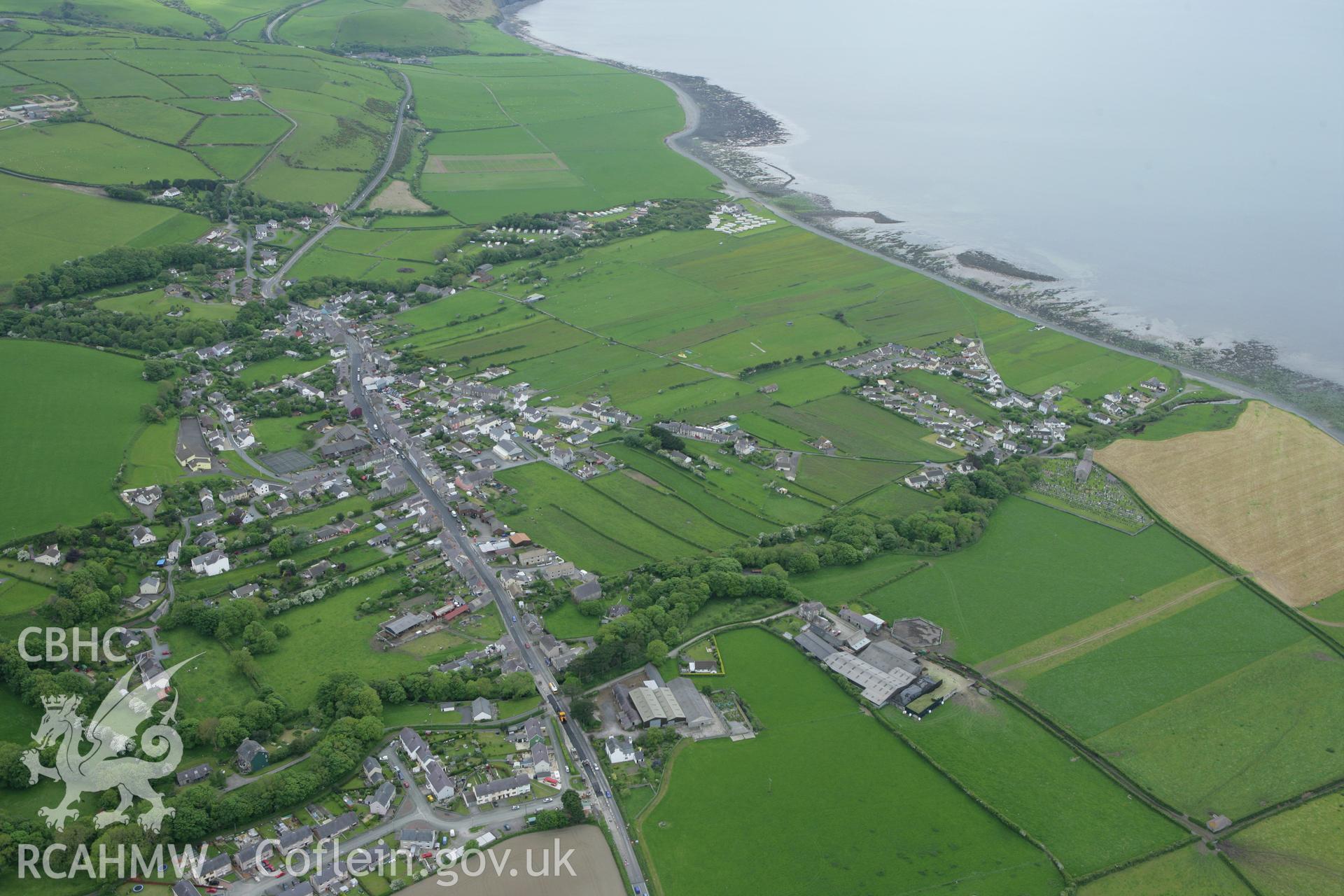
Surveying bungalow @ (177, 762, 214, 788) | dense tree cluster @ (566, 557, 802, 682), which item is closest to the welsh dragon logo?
bungalow @ (177, 762, 214, 788)

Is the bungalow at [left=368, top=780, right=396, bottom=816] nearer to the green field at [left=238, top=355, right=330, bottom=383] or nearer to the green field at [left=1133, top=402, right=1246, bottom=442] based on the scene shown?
the green field at [left=238, top=355, right=330, bottom=383]

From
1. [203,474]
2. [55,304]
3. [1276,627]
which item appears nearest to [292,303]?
[55,304]

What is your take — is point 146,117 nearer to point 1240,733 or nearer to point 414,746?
point 414,746

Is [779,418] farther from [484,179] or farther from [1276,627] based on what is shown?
[484,179]

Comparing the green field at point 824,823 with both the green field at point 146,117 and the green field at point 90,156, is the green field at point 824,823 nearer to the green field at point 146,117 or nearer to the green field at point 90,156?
the green field at point 90,156

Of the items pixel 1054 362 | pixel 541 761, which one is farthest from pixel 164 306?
pixel 1054 362

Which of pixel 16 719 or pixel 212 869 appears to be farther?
pixel 16 719

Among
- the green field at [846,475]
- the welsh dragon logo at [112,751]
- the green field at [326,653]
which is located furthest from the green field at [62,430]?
the green field at [846,475]
